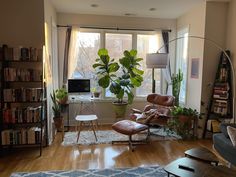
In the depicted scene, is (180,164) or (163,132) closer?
(180,164)

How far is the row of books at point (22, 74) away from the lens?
3418mm

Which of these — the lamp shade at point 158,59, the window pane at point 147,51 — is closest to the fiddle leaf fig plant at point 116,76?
the lamp shade at point 158,59

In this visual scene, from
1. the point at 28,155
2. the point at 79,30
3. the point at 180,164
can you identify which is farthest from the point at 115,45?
the point at 180,164

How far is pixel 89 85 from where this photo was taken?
4941 millimetres

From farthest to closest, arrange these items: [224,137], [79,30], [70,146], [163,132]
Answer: [79,30] < [163,132] < [70,146] < [224,137]

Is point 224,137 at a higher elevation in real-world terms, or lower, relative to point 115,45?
lower

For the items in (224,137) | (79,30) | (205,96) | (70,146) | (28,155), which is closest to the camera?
(224,137)

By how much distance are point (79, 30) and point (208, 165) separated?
419 cm

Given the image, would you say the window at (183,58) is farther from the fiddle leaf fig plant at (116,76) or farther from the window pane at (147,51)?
the fiddle leaf fig plant at (116,76)

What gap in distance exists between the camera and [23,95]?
11.4ft

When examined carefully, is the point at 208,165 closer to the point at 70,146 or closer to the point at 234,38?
the point at 70,146

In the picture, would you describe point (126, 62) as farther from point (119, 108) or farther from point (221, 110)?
point (221, 110)

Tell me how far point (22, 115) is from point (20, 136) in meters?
0.35

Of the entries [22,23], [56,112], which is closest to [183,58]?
[56,112]
